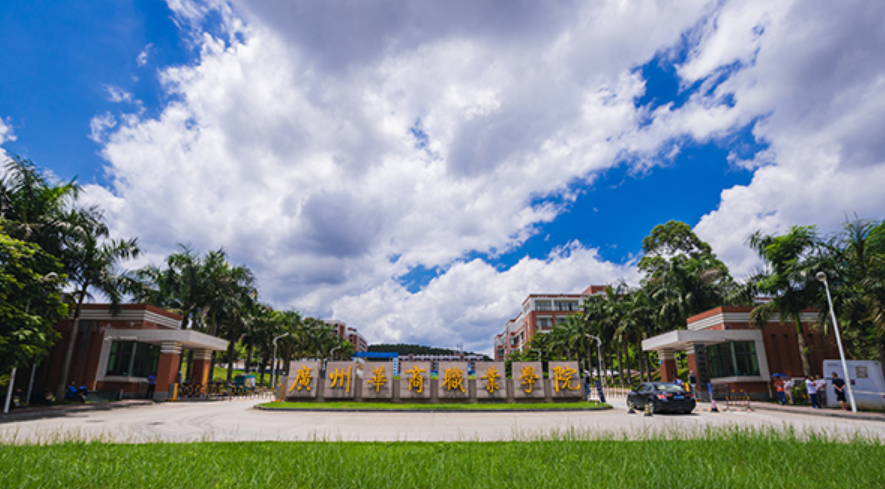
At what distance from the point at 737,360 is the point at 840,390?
11.0 m

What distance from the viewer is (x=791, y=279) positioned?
27188 mm

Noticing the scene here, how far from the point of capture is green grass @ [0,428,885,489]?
532 cm

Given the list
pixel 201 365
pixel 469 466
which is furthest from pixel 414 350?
pixel 469 466

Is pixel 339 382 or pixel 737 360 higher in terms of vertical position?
pixel 737 360

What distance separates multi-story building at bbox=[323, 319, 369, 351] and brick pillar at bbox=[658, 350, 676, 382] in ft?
342

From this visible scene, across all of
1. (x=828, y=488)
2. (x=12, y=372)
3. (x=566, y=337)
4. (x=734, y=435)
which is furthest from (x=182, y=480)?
(x=566, y=337)

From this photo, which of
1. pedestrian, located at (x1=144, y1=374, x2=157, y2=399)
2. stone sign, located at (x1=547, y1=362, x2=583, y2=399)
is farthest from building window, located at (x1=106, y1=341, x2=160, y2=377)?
stone sign, located at (x1=547, y1=362, x2=583, y2=399)

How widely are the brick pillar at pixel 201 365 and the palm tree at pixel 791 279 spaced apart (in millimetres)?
38561

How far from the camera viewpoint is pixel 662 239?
5725cm

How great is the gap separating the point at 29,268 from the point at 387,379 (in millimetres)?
16976

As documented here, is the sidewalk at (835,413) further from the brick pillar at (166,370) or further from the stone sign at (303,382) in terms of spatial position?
the brick pillar at (166,370)

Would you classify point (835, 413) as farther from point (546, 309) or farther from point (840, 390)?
point (546, 309)

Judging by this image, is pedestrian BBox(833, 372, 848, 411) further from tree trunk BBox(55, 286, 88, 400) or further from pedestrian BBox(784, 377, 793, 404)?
tree trunk BBox(55, 286, 88, 400)

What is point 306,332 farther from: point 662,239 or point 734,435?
point 734,435
